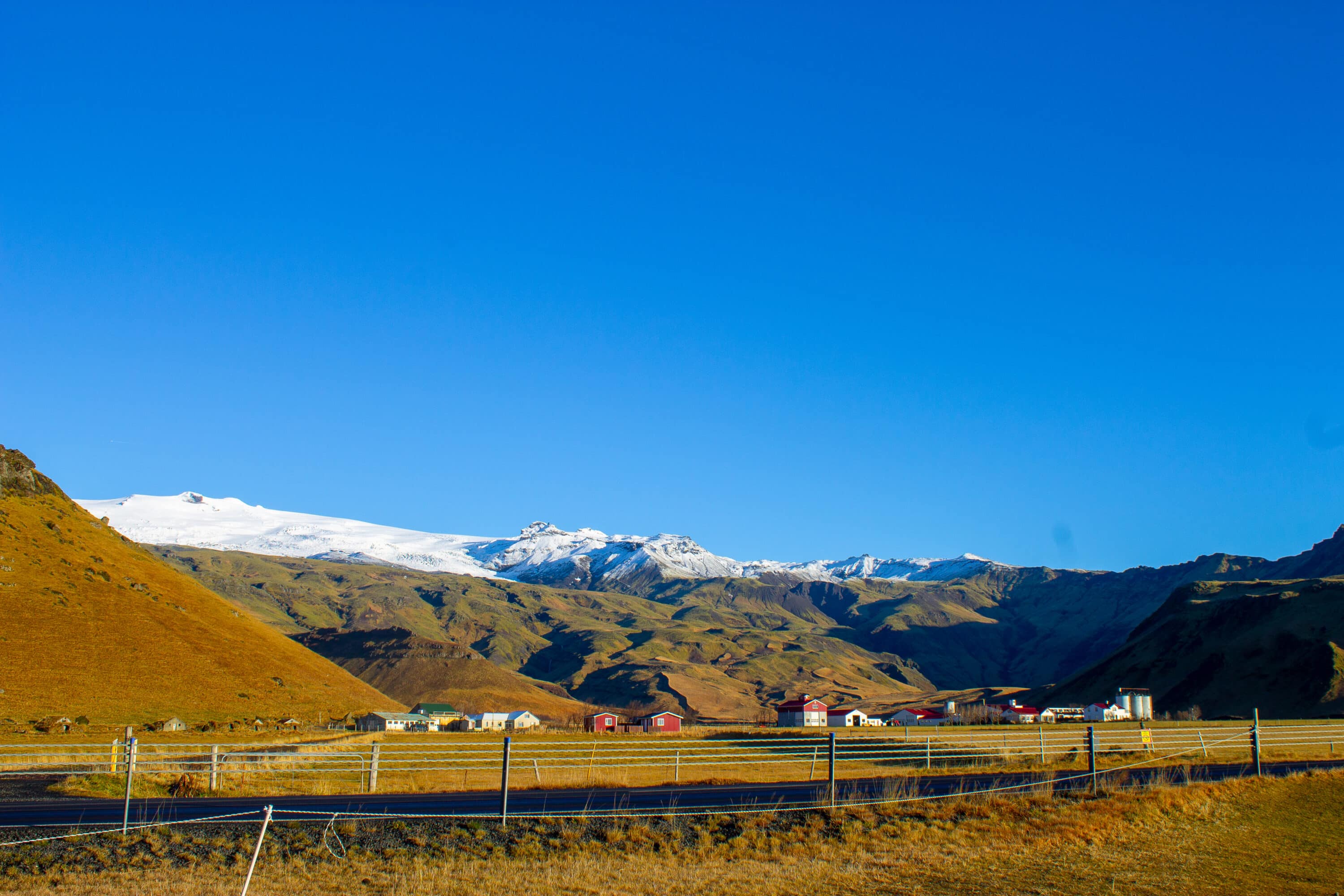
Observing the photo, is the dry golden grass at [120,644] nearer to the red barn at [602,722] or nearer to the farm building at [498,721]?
the farm building at [498,721]

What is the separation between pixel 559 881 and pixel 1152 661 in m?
151

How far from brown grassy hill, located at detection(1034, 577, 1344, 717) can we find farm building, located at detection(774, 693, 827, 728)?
118 feet

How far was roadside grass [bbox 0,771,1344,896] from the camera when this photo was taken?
14.2 metres

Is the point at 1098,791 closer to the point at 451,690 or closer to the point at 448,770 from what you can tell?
the point at 448,770

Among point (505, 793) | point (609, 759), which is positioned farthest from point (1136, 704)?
point (505, 793)

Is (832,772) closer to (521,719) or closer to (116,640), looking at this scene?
(116,640)

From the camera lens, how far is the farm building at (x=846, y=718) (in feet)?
449

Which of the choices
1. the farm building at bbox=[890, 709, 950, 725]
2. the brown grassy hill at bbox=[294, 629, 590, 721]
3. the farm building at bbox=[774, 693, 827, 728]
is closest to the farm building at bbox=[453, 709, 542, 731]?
the brown grassy hill at bbox=[294, 629, 590, 721]

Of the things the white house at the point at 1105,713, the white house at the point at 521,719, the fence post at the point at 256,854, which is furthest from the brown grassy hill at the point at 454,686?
the fence post at the point at 256,854

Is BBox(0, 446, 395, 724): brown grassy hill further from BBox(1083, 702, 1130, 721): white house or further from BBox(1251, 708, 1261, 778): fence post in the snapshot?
BBox(1083, 702, 1130, 721): white house

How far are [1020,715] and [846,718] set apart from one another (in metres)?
30.1

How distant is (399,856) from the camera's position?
50.3 ft

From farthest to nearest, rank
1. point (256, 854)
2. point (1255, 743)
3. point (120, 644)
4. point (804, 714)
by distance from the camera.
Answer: point (804, 714)
point (120, 644)
point (1255, 743)
point (256, 854)

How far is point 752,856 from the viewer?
16391 mm
